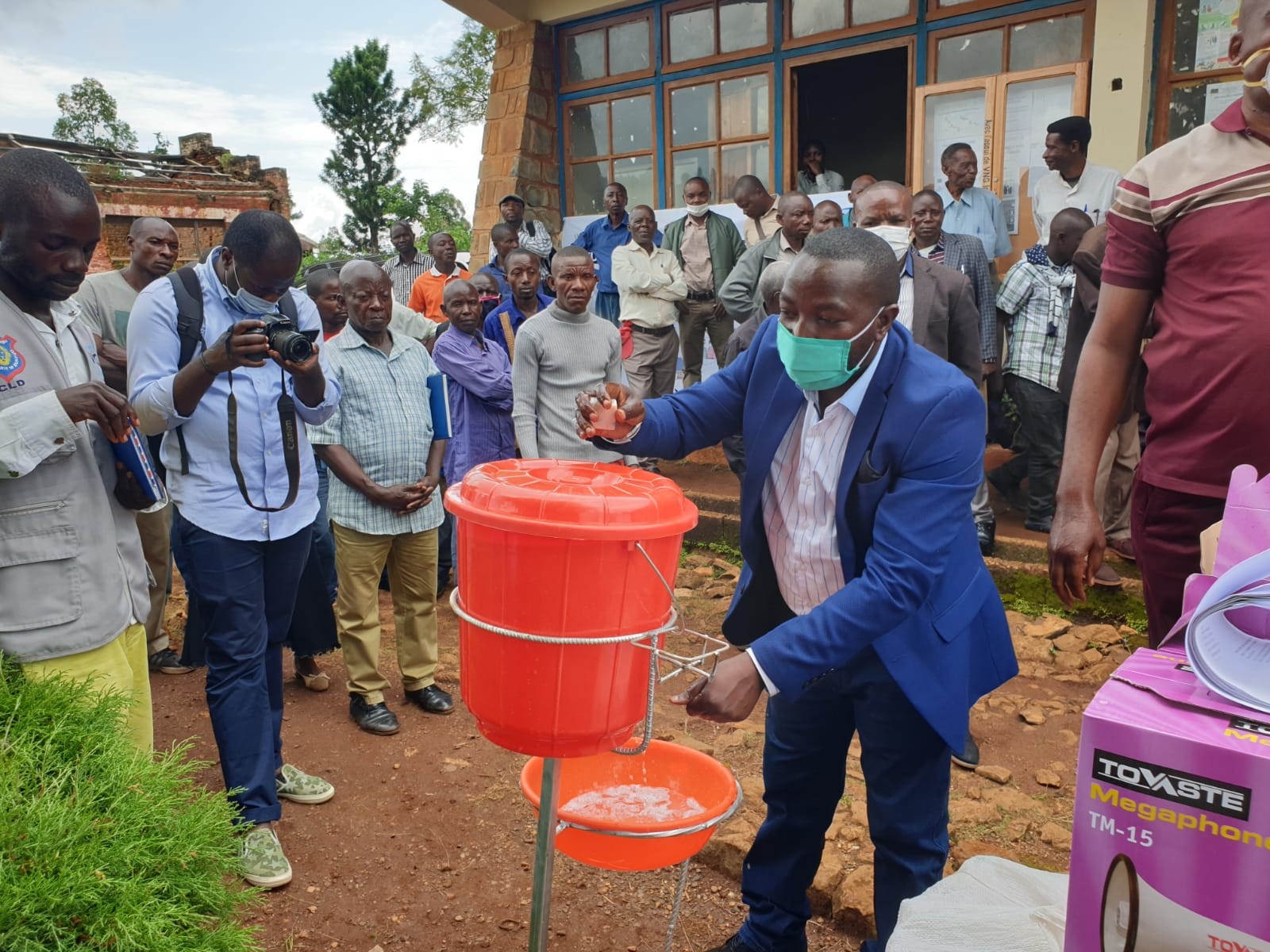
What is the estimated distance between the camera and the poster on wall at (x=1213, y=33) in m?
6.30

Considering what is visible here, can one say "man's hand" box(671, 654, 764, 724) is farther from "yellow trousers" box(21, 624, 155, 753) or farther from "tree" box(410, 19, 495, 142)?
"tree" box(410, 19, 495, 142)

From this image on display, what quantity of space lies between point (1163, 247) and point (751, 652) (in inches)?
48.1

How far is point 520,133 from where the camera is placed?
31.0 ft

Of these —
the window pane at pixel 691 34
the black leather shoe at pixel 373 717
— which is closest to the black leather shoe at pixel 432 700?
the black leather shoe at pixel 373 717

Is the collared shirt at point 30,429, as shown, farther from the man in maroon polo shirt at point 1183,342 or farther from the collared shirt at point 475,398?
the collared shirt at point 475,398

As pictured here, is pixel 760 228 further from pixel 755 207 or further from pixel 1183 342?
pixel 1183 342

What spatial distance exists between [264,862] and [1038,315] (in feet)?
16.6

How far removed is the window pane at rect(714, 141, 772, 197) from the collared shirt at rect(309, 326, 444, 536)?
556 cm

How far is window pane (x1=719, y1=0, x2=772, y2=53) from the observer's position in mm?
8547

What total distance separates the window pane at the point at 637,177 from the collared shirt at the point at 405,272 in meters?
2.17

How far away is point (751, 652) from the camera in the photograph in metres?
1.82

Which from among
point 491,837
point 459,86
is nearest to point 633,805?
point 491,837

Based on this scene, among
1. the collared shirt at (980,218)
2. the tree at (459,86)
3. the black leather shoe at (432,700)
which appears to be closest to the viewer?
the black leather shoe at (432,700)

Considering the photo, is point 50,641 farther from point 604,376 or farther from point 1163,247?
point 604,376
